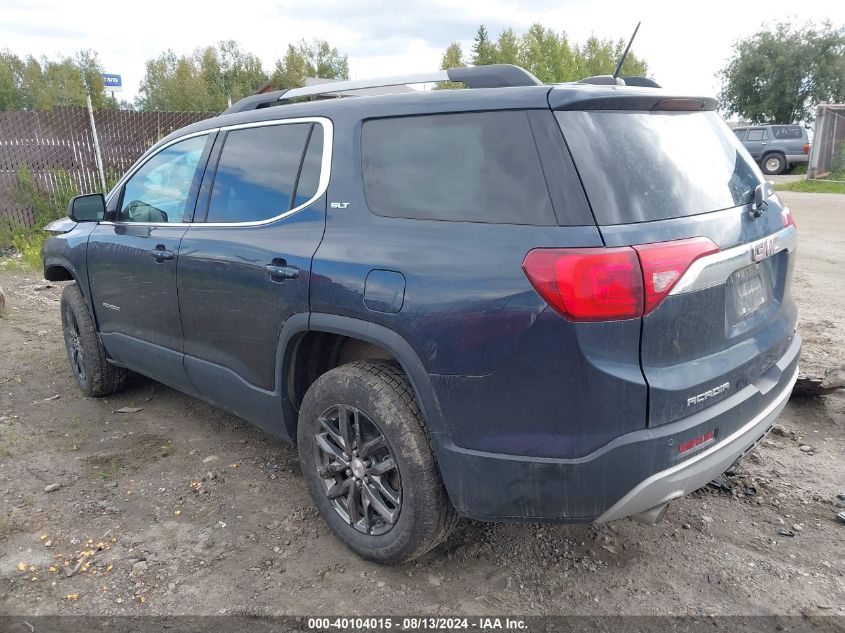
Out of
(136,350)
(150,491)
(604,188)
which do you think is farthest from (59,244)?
(604,188)

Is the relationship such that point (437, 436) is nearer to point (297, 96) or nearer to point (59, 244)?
point (297, 96)

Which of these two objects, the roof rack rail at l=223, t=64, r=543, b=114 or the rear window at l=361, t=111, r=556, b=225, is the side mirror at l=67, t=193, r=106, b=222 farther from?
the rear window at l=361, t=111, r=556, b=225

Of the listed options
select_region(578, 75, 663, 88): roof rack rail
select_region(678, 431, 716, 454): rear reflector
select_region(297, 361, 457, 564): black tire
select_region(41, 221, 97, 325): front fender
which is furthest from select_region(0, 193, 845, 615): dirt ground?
select_region(578, 75, 663, 88): roof rack rail

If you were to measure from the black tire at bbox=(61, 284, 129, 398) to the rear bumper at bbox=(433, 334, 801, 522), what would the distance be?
10.2ft

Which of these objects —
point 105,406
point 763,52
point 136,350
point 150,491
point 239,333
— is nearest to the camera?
point 239,333

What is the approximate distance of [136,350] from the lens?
3943 mm

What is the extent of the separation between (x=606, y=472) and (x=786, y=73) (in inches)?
1630

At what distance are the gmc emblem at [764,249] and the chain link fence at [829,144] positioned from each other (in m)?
20.8

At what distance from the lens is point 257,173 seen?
3119 mm

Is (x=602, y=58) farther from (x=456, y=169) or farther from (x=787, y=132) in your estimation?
(x=456, y=169)

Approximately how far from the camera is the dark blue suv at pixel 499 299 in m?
2.04

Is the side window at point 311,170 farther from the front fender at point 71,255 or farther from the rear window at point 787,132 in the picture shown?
the rear window at point 787,132

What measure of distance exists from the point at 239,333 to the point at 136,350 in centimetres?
122

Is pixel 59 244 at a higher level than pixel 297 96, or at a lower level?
lower
